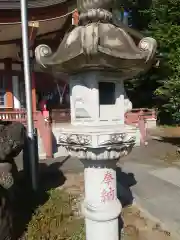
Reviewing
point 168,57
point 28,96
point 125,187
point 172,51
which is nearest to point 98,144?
point 28,96

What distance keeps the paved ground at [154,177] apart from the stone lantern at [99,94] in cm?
161

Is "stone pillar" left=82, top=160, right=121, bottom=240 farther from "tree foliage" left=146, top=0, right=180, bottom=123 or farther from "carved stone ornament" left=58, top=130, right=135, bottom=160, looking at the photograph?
"tree foliage" left=146, top=0, right=180, bottom=123

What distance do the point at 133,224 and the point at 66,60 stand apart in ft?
9.99

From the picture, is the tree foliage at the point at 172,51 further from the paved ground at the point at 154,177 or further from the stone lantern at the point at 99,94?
the stone lantern at the point at 99,94

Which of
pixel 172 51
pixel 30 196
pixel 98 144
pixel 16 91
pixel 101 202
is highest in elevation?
pixel 172 51

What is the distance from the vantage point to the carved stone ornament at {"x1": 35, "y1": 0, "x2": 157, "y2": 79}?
8.86 ft

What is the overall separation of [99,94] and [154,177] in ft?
15.4

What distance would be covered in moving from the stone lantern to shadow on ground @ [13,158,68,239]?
62.0 inches

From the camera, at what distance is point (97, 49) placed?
2645mm

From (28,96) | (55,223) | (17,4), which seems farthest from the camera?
(17,4)

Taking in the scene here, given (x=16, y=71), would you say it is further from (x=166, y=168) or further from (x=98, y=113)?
→ (x=98, y=113)

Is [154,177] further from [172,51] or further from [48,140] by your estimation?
[172,51]

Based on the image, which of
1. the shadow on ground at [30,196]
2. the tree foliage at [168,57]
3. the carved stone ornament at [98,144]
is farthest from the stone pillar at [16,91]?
the carved stone ornament at [98,144]

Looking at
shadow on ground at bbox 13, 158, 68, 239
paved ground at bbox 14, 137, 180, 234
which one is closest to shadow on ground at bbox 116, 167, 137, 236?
paved ground at bbox 14, 137, 180, 234
